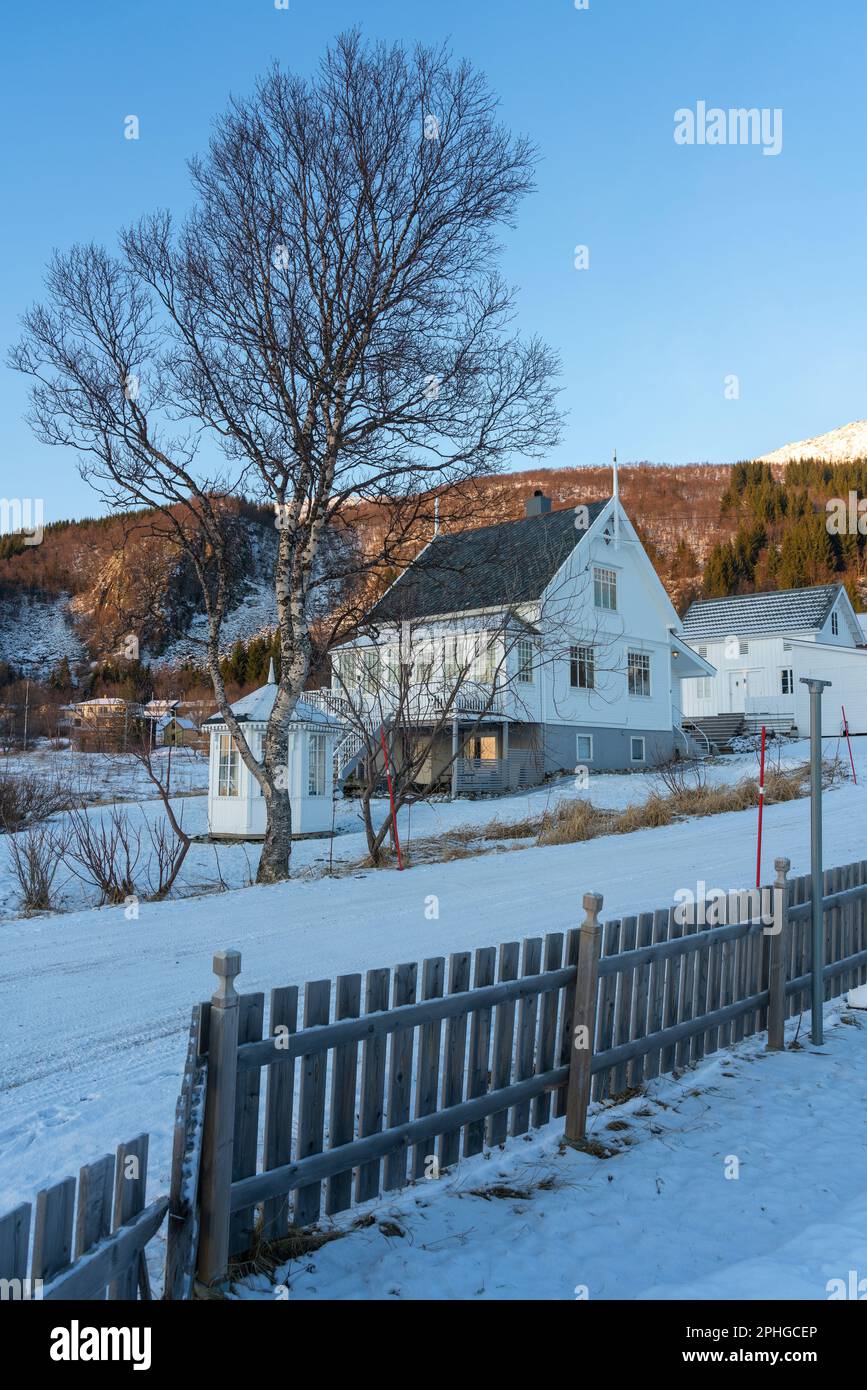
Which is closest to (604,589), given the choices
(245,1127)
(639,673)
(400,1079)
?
(639,673)

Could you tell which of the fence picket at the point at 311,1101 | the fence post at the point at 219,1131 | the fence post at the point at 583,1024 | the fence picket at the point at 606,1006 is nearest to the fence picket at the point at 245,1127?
the fence post at the point at 219,1131

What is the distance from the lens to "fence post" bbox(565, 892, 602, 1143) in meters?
5.31

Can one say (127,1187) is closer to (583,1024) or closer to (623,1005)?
(583,1024)

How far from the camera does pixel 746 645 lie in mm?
43406

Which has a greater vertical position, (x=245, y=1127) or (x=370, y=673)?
(x=370, y=673)

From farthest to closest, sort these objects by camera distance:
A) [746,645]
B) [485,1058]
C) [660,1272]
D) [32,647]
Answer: [32,647], [746,645], [485,1058], [660,1272]

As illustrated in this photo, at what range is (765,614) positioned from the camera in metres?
46.4

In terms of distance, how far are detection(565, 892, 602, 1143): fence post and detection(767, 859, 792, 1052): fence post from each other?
235 centimetres

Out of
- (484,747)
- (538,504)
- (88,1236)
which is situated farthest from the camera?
(538,504)

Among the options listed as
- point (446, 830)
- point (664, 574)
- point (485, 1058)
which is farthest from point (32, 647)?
point (485, 1058)

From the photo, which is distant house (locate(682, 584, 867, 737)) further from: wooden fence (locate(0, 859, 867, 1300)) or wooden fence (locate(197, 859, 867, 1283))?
wooden fence (locate(0, 859, 867, 1300))

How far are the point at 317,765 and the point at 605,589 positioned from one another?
14093mm

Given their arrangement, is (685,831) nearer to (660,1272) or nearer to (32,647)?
(660,1272)
